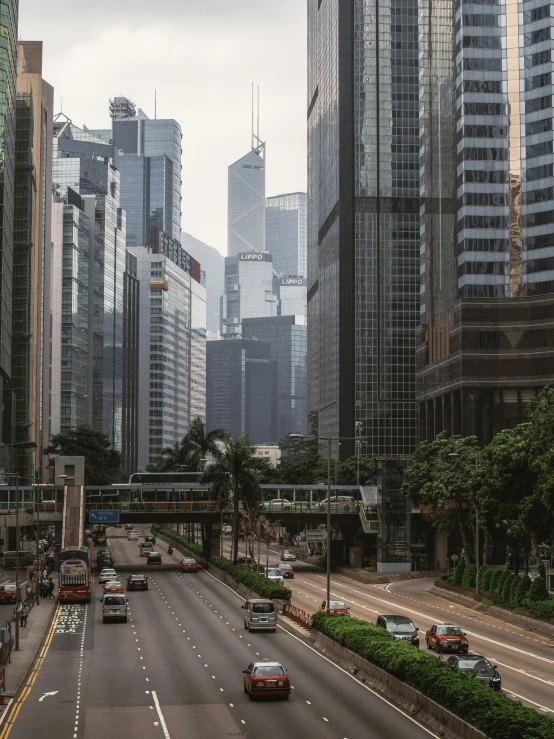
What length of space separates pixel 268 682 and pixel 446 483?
185ft

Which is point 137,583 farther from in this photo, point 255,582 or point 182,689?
point 182,689

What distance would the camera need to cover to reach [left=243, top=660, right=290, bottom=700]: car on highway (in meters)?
43.2

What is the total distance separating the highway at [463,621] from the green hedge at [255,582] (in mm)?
3877

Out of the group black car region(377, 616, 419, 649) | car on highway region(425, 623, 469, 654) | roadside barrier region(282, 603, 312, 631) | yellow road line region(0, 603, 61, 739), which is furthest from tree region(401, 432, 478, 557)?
yellow road line region(0, 603, 61, 739)

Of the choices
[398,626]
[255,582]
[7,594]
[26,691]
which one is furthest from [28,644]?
[7,594]

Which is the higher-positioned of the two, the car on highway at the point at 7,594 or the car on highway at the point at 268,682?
the car on highway at the point at 268,682

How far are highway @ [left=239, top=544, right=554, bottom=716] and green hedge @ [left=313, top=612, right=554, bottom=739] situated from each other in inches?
162

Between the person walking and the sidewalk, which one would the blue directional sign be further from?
the person walking

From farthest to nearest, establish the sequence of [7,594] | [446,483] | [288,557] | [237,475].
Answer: [288,557] → [237,475] → [446,483] → [7,594]

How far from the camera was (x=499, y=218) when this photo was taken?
142500mm

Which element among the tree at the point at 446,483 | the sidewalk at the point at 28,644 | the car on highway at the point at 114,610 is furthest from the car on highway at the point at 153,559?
the car on highway at the point at 114,610

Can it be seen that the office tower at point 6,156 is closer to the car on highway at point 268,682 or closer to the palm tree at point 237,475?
the palm tree at point 237,475

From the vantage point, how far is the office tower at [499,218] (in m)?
139

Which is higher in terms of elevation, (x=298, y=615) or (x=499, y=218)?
(x=499, y=218)
